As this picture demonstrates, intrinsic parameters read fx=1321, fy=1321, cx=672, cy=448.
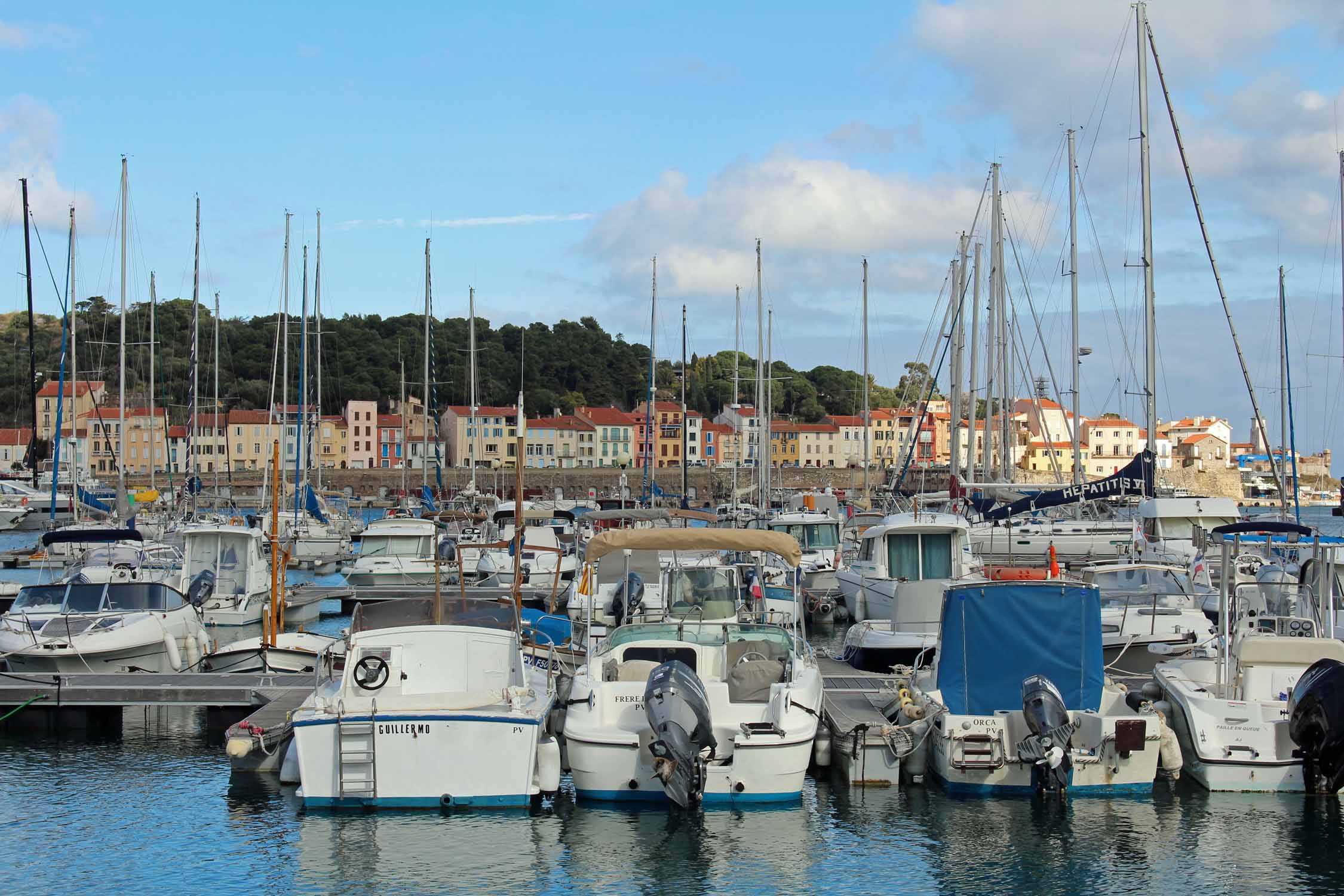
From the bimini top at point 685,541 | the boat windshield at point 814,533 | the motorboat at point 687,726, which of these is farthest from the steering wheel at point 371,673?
the boat windshield at point 814,533

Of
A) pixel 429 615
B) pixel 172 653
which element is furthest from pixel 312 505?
pixel 429 615

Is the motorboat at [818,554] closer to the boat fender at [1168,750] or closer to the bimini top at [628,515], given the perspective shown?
the bimini top at [628,515]

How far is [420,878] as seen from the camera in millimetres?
12836

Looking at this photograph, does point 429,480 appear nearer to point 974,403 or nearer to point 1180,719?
point 974,403

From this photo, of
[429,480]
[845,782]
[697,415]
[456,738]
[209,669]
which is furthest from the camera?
[697,415]

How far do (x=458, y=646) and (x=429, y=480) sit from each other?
104655 millimetres

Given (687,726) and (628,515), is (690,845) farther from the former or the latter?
(628,515)

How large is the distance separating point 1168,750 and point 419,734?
861 cm

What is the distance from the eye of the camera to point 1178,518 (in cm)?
3812

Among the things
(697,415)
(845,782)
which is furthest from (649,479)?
(697,415)

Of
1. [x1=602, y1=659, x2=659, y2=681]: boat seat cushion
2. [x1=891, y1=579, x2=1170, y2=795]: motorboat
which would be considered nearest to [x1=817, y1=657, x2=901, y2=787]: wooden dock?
[x1=891, y1=579, x2=1170, y2=795]: motorboat

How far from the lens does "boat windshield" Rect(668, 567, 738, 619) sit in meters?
23.3

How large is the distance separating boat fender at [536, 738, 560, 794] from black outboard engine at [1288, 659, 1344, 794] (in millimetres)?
8407

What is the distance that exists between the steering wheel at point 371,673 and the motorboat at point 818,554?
64.6 feet
